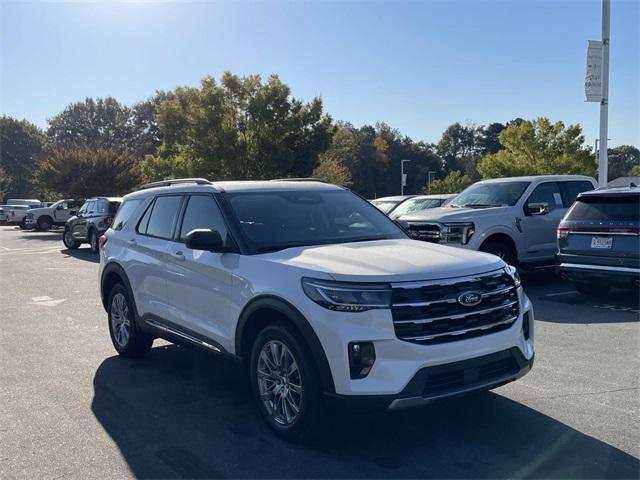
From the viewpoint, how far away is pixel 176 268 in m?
5.54

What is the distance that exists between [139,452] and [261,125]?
26568 millimetres

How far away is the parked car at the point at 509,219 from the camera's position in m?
10.8

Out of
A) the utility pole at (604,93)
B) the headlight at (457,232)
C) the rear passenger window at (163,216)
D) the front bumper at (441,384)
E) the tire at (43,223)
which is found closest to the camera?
the front bumper at (441,384)

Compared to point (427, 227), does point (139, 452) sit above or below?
below

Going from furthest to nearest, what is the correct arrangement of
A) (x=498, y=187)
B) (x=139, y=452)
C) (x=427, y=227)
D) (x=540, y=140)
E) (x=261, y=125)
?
(x=540, y=140)
(x=261, y=125)
(x=498, y=187)
(x=427, y=227)
(x=139, y=452)

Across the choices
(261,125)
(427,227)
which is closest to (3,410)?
(427,227)

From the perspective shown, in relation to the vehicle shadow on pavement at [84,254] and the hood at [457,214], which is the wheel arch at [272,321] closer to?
the hood at [457,214]

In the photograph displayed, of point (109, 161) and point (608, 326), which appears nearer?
point (608, 326)

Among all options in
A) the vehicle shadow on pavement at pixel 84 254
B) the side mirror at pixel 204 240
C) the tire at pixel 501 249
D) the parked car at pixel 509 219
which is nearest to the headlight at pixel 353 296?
the side mirror at pixel 204 240

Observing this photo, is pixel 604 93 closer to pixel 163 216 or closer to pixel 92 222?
pixel 163 216

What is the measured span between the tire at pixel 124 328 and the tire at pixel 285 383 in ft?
7.83

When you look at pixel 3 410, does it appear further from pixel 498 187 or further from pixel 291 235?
pixel 498 187

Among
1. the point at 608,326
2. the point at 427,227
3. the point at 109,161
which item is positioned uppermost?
the point at 109,161

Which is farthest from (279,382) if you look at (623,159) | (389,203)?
(623,159)
